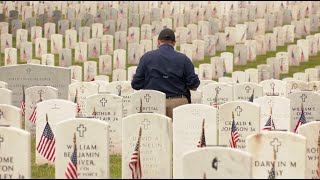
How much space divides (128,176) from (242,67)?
52.8 feet

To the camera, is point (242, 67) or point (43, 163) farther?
point (242, 67)

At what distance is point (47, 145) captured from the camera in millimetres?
15734

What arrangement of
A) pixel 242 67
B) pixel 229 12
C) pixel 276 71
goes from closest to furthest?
pixel 276 71 → pixel 242 67 → pixel 229 12

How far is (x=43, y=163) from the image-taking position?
51.9ft

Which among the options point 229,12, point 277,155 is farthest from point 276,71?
point 277,155

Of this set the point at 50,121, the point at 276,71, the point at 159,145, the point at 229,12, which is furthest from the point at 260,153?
the point at 229,12

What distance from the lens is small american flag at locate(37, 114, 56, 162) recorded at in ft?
51.3

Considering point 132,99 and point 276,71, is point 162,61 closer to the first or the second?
point 132,99

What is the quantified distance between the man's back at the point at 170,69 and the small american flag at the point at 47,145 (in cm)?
150

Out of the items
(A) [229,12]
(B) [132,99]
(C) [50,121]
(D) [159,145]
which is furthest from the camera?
(A) [229,12]

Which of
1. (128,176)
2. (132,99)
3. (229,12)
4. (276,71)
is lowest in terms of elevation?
(128,176)

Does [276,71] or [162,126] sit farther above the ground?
[276,71]

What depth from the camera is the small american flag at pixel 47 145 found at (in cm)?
1562

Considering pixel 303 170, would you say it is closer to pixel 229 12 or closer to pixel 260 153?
pixel 260 153
